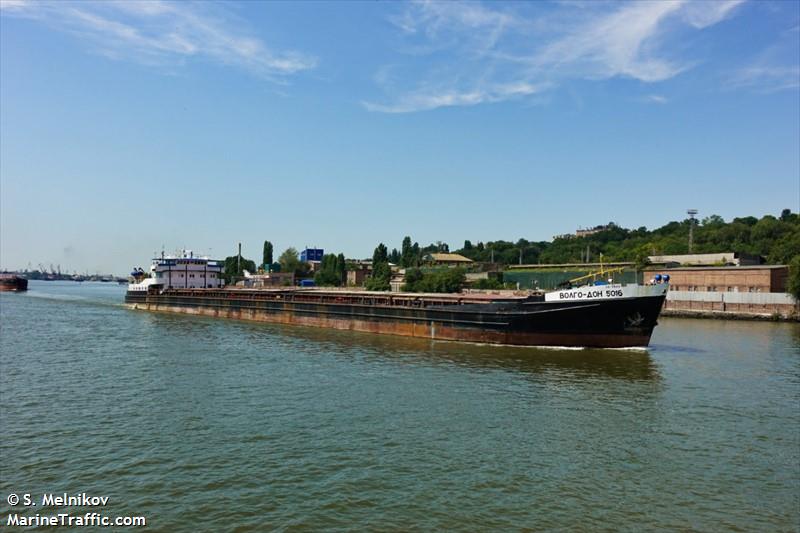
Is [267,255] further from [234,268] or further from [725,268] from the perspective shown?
[725,268]

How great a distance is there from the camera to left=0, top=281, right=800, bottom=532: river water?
33.5ft

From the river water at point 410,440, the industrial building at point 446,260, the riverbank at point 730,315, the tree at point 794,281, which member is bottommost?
the river water at point 410,440

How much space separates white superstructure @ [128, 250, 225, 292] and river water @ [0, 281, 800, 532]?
130ft

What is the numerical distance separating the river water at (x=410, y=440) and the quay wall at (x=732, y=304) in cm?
3181

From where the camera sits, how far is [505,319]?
30.9 meters

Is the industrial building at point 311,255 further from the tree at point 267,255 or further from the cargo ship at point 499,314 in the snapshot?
the cargo ship at point 499,314

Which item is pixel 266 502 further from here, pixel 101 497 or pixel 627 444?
pixel 627 444

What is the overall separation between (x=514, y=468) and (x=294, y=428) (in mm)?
6152

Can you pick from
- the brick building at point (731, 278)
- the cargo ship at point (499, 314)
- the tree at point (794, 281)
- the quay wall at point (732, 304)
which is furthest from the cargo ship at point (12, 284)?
the tree at point (794, 281)

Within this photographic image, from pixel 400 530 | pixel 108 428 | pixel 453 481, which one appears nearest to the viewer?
pixel 400 530

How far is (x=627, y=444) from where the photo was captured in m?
13.9

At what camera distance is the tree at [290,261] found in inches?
5576

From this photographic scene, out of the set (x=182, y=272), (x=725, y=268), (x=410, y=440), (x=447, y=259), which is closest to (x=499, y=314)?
(x=410, y=440)

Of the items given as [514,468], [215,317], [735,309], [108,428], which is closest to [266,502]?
[514,468]
